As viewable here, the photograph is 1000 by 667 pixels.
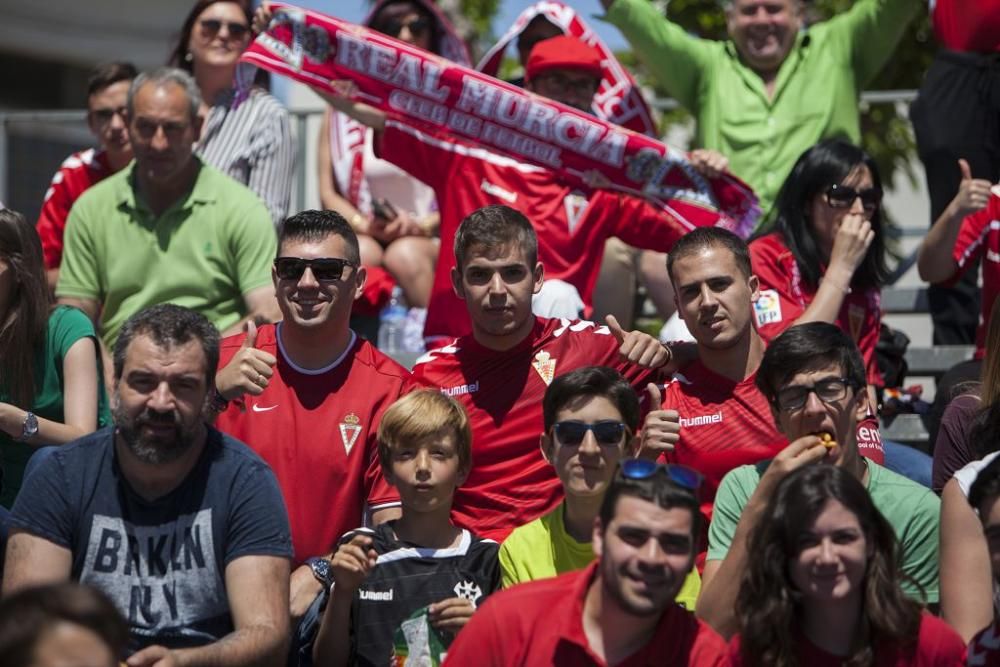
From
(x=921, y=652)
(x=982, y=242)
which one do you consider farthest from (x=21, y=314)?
(x=982, y=242)

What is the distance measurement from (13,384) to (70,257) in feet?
4.76

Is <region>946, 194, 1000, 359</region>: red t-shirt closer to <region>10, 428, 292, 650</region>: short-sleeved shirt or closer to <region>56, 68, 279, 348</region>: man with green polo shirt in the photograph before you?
<region>56, 68, 279, 348</region>: man with green polo shirt

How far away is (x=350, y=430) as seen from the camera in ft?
18.1

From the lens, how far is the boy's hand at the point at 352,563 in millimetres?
4716

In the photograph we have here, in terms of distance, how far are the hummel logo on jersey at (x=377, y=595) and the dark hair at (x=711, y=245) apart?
63.6 inches

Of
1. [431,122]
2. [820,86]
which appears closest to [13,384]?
[431,122]

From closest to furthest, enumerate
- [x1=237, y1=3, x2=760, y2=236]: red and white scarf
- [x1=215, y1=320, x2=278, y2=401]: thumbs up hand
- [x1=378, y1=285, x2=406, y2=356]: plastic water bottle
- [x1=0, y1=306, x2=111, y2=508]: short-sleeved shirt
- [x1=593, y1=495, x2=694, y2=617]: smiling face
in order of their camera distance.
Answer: [x1=593, y1=495, x2=694, y2=617]: smiling face, [x1=215, y1=320, x2=278, y2=401]: thumbs up hand, [x1=0, y1=306, x2=111, y2=508]: short-sleeved shirt, [x1=237, y1=3, x2=760, y2=236]: red and white scarf, [x1=378, y1=285, x2=406, y2=356]: plastic water bottle

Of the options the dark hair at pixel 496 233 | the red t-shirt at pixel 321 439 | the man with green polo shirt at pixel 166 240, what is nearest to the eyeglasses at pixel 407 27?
the man with green polo shirt at pixel 166 240

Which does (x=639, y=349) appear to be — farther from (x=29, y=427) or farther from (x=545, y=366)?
(x=29, y=427)

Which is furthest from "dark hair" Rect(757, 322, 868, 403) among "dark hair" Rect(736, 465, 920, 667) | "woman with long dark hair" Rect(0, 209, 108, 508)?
"woman with long dark hair" Rect(0, 209, 108, 508)

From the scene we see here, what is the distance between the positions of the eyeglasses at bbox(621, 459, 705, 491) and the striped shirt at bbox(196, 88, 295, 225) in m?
4.24

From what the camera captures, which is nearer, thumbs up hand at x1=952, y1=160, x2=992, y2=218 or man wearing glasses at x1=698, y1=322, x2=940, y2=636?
man wearing glasses at x1=698, y1=322, x2=940, y2=636

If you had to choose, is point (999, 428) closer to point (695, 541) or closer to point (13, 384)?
point (695, 541)

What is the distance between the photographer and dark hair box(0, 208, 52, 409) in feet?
18.7
